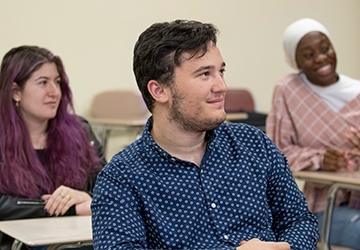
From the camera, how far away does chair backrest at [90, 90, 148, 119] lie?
5258 millimetres

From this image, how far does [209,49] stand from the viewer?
5.84 ft

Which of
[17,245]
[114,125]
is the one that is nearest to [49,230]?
[17,245]

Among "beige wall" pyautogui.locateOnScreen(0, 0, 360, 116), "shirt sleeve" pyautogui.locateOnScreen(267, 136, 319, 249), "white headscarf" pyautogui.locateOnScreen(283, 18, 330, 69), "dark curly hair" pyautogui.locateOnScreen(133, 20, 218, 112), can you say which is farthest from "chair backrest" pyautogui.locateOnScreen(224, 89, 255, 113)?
"dark curly hair" pyautogui.locateOnScreen(133, 20, 218, 112)

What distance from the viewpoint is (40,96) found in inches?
116

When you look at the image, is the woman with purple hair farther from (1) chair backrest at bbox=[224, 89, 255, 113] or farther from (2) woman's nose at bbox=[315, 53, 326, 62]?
(1) chair backrest at bbox=[224, 89, 255, 113]

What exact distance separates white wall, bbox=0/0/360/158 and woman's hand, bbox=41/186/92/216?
1.78 metres

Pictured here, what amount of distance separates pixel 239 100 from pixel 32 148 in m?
3.17

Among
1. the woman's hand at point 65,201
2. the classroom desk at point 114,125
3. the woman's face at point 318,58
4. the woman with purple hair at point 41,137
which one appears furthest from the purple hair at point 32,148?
the classroom desk at point 114,125

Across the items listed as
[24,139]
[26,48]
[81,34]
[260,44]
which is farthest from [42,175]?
[260,44]

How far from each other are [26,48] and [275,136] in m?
1.41

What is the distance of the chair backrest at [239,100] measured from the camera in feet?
18.8

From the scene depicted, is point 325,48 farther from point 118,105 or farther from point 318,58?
point 118,105

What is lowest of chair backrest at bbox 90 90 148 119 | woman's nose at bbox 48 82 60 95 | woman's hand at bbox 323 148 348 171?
chair backrest at bbox 90 90 148 119

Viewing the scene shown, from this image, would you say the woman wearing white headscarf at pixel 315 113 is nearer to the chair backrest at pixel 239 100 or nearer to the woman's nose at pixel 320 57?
the woman's nose at pixel 320 57
